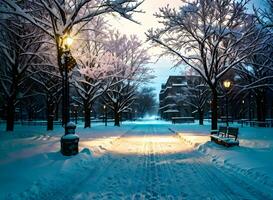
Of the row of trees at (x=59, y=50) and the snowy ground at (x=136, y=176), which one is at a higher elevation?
the row of trees at (x=59, y=50)

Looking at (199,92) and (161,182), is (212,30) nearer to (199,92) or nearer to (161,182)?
(161,182)

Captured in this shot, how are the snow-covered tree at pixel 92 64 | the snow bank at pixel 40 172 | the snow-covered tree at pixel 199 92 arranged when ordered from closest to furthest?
the snow bank at pixel 40 172 < the snow-covered tree at pixel 92 64 < the snow-covered tree at pixel 199 92

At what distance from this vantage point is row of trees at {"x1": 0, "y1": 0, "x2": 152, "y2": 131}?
18562 millimetres

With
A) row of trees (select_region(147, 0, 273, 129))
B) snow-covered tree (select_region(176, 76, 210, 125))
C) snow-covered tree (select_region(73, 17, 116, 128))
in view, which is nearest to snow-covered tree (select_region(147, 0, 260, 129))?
row of trees (select_region(147, 0, 273, 129))

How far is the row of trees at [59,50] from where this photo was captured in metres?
18.6

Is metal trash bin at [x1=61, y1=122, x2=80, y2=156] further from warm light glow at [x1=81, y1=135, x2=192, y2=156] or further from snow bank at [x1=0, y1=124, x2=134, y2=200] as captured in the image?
warm light glow at [x1=81, y1=135, x2=192, y2=156]

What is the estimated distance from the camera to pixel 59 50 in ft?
57.1

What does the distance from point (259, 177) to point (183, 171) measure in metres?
2.40

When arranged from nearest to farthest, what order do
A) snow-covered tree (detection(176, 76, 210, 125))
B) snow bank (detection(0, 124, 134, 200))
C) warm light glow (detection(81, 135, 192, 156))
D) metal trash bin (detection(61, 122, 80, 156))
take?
snow bank (detection(0, 124, 134, 200)) → metal trash bin (detection(61, 122, 80, 156)) → warm light glow (detection(81, 135, 192, 156)) → snow-covered tree (detection(176, 76, 210, 125))

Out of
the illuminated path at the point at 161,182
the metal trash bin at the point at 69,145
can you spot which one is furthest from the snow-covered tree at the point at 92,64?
the illuminated path at the point at 161,182

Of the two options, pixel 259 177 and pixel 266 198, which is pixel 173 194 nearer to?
pixel 266 198

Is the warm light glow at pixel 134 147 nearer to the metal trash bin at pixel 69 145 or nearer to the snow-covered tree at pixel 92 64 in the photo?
the metal trash bin at pixel 69 145

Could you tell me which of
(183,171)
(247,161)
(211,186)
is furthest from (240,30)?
(211,186)

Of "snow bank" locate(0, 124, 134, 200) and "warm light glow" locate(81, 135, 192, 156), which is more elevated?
"warm light glow" locate(81, 135, 192, 156)
